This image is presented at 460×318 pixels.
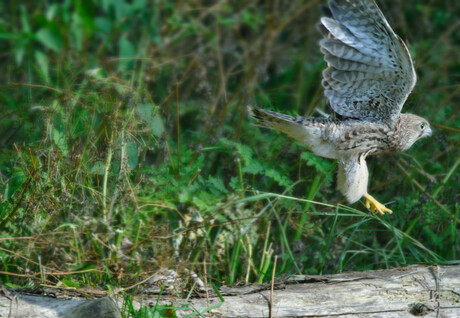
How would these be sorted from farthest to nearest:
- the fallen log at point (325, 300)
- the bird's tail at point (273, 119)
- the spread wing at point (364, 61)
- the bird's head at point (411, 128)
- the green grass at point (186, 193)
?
1. the bird's head at point (411, 128)
2. the bird's tail at point (273, 119)
3. the spread wing at point (364, 61)
4. the green grass at point (186, 193)
5. the fallen log at point (325, 300)

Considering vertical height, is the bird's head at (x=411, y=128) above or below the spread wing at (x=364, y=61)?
below

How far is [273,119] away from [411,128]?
1.04 m

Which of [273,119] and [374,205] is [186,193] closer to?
[273,119]

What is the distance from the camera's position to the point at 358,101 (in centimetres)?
397

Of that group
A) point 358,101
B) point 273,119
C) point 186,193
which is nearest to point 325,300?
point 186,193

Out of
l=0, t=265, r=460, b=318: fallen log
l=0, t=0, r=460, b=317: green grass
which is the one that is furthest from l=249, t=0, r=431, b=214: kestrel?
l=0, t=265, r=460, b=318: fallen log

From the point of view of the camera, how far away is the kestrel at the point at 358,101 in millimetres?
3557

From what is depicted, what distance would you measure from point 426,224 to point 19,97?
127 inches

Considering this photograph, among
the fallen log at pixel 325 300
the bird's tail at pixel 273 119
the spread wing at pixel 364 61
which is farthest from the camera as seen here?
the bird's tail at pixel 273 119

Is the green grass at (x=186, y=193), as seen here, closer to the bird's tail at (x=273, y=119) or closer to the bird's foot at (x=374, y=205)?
the bird's foot at (x=374, y=205)

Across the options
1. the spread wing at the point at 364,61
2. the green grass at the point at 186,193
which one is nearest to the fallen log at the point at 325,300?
the green grass at the point at 186,193

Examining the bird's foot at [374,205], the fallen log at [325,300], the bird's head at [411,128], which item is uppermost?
the bird's head at [411,128]

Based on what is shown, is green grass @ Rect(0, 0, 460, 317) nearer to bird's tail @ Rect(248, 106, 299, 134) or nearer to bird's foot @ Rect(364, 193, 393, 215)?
bird's foot @ Rect(364, 193, 393, 215)

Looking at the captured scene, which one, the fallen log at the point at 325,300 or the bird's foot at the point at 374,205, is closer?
the fallen log at the point at 325,300
